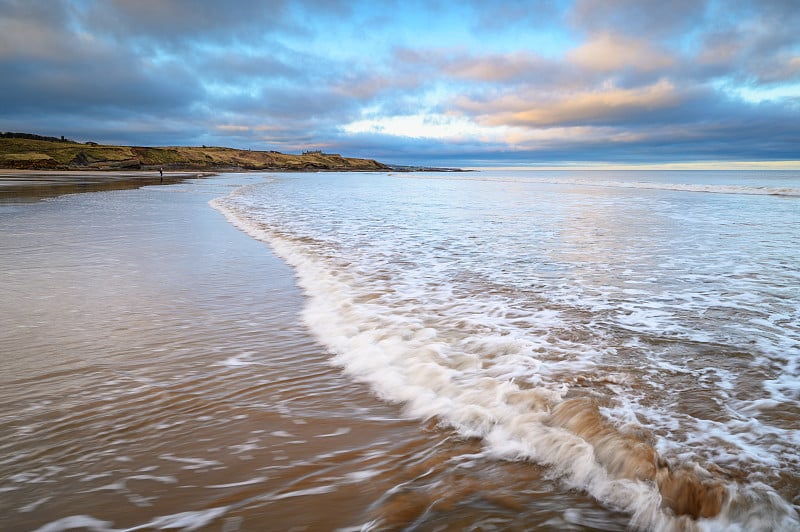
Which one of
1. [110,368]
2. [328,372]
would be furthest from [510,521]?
[110,368]

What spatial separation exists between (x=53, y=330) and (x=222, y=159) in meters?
140

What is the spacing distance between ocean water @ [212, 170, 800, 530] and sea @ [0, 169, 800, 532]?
0.02 metres

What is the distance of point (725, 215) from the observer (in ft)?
57.1

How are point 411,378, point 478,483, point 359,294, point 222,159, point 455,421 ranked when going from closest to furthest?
point 478,483 → point 455,421 → point 411,378 → point 359,294 → point 222,159

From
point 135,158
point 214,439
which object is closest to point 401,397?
point 214,439

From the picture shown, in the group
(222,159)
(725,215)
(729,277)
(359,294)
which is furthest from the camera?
(222,159)

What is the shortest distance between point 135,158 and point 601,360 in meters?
123

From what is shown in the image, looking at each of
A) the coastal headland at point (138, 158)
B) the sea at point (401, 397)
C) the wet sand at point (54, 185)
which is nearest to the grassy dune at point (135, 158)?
the coastal headland at point (138, 158)

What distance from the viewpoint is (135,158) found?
10650cm

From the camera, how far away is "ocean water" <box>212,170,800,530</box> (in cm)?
251

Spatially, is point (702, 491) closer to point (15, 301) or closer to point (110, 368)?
point (110, 368)

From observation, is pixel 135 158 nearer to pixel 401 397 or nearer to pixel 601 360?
pixel 401 397

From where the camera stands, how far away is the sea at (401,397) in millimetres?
2381

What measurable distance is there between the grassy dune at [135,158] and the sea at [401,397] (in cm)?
10024
